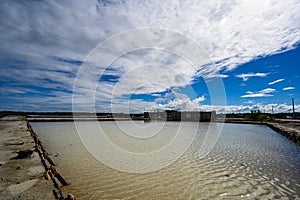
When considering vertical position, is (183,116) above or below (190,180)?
above

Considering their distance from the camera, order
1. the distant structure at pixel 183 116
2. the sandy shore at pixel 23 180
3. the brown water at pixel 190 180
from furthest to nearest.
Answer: the distant structure at pixel 183 116
the brown water at pixel 190 180
the sandy shore at pixel 23 180

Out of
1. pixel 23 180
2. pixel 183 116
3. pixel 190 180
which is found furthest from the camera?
pixel 183 116

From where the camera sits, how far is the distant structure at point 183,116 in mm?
46188

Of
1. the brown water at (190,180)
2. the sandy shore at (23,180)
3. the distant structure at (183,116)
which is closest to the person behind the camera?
the sandy shore at (23,180)

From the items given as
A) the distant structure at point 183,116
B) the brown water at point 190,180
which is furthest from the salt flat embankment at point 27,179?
the distant structure at point 183,116

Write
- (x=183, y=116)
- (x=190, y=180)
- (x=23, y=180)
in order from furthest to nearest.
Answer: (x=183, y=116), (x=190, y=180), (x=23, y=180)

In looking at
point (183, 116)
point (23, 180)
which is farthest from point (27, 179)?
point (183, 116)

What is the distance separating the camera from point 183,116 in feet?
167

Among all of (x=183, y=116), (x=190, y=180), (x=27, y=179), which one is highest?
(x=183, y=116)

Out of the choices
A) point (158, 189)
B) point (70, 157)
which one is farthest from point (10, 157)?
point (158, 189)

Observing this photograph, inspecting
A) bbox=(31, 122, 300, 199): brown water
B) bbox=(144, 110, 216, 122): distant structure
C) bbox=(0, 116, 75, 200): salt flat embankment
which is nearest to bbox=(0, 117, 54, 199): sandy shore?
bbox=(0, 116, 75, 200): salt flat embankment

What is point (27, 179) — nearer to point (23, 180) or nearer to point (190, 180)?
point (23, 180)

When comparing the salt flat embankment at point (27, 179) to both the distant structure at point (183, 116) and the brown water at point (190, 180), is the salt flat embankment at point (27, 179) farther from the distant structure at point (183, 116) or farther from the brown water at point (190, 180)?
the distant structure at point (183, 116)

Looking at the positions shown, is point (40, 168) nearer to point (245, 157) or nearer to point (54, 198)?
point (54, 198)
